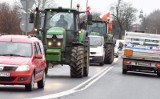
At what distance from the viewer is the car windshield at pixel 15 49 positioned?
16.5 metres

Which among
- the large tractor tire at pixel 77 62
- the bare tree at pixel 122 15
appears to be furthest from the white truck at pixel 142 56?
the bare tree at pixel 122 15

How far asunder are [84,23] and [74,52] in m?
2.10

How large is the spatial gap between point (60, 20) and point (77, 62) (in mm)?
2311

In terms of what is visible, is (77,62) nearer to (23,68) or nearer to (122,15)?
(23,68)

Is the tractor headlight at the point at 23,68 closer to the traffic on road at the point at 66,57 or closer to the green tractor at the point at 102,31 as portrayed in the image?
the traffic on road at the point at 66,57

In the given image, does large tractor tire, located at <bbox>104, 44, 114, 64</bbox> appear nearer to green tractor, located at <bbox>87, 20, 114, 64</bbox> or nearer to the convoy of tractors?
green tractor, located at <bbox>87, 20, 114, 64</bbox>

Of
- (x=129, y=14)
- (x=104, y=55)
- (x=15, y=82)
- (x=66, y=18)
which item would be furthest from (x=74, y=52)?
(x=129, y=14)

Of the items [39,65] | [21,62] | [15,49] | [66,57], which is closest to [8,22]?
[66,57]

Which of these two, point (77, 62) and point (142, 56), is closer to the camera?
point (77, 62)

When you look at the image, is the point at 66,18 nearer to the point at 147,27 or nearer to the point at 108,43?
the point at 108,43

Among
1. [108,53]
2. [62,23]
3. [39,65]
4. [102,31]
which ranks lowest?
[108,53]

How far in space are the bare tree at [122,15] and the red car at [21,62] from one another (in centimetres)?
10414

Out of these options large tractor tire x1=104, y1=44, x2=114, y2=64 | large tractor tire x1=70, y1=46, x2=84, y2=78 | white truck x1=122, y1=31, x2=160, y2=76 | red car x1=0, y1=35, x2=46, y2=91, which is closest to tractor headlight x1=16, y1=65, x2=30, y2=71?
red car x1=0, y1=35, x2=46, y2=91

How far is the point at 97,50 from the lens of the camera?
38156 millimetres
